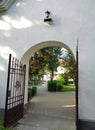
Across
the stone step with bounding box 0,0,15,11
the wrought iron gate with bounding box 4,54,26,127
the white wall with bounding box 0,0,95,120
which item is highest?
the stone step with bounding box 0,0,15,11

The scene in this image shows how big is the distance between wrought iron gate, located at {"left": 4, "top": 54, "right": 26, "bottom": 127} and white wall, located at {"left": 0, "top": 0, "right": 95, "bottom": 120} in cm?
39

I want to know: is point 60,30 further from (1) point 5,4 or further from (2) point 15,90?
(2) point 15,90

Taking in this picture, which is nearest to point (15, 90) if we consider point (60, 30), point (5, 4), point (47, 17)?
point (60, 30)

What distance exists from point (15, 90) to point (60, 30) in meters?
2.83

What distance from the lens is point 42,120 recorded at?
7562 millimetres

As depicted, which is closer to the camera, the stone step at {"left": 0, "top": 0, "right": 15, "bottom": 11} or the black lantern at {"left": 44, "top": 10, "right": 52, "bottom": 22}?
the black lantern at {"left": 44, "top": 10, "right": 52, "bottom": 22}

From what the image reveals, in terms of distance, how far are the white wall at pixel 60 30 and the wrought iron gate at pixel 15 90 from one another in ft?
1.29

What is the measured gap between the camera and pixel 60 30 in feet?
23.3

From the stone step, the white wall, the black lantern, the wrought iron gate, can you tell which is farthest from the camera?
the stone step

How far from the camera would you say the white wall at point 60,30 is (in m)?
6.64

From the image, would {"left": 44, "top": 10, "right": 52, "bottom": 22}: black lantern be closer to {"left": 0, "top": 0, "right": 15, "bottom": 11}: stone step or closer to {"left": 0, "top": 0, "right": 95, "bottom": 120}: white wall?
{"left": 0, "top": 0, "right": 95, "bottom": 120}: white wall

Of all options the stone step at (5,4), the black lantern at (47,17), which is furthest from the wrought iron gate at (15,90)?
the stone step at (5,4)

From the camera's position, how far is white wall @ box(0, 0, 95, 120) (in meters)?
6.64

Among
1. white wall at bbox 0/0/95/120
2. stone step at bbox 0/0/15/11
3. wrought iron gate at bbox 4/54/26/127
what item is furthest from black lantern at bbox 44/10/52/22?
wrought iron gate at bbox 4/54/26/127
